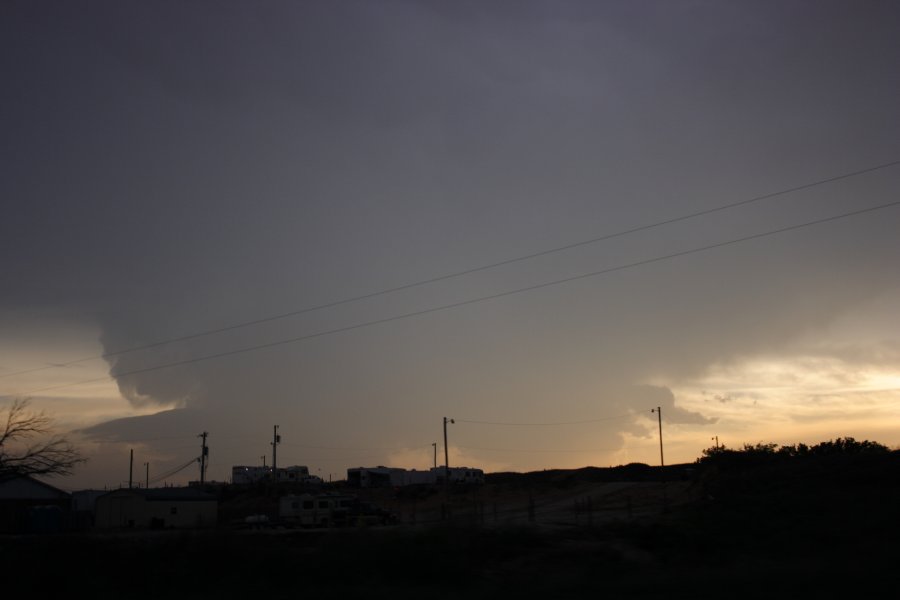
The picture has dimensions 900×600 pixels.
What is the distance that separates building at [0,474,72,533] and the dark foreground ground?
31480 mm

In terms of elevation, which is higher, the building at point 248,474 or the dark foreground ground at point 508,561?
the building at point 248,474

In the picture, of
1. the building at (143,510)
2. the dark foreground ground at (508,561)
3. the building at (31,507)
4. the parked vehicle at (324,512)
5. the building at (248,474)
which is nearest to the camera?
the dark foreground ground at (508,561)

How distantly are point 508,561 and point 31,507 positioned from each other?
2013 inches

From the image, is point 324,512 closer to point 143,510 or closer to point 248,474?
point 143,510

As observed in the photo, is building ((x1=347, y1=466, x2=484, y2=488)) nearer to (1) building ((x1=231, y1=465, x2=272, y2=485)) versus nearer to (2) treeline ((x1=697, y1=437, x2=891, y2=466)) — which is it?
(1) building ((x1=231, y1=465, x2=272, y2=485))

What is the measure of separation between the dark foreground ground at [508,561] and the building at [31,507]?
3148 centimetres

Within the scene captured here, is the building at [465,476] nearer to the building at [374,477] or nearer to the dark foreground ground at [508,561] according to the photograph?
the building at [374,477]

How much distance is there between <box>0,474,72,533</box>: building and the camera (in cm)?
5828

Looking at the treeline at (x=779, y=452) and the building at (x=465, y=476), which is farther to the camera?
the building at (x=465, y=476)

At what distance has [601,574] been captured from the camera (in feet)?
62.8

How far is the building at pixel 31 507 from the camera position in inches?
2295

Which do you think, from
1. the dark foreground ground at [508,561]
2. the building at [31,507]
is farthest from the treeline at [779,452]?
the building at [31,507]

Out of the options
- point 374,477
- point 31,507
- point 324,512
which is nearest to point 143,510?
point 31,507

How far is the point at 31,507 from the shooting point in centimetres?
6288
